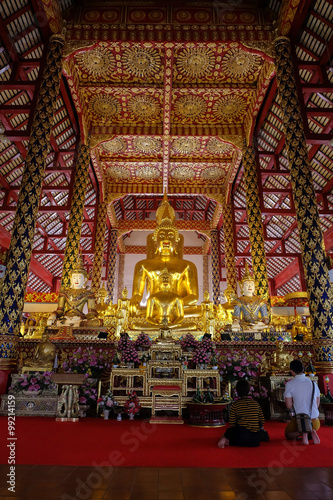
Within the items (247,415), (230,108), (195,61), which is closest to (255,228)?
(230,108)

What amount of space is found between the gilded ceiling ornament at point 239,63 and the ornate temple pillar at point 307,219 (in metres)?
1.51

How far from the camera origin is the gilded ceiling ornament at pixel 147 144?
1149cm

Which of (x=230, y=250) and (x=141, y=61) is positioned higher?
(x=141, y=61)

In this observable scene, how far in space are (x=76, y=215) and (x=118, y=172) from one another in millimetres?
4772

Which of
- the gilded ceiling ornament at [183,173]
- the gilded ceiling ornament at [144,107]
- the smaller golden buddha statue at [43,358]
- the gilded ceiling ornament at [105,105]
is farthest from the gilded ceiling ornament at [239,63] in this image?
the smaller golden buddha statue at [43,358]

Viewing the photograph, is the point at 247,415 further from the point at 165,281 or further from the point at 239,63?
the point at 239,63

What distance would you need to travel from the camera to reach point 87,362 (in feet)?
16.8

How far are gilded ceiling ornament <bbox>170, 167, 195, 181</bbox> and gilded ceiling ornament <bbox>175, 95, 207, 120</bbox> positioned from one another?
264cm

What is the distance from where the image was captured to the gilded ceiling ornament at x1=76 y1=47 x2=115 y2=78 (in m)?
8.47

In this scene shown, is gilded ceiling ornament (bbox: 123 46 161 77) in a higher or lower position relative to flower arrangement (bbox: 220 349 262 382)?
higher

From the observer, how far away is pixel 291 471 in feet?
6.53

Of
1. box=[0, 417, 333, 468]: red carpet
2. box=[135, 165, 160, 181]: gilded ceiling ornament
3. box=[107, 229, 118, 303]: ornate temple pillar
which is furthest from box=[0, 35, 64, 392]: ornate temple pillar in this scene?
box=[107, 229, 118, 303]: ornate temple pillar

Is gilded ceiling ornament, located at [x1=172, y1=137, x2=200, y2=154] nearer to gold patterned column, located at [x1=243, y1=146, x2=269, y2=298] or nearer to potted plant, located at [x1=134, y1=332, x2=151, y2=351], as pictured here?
gold patterned column, located at [x1=243, y1=146, x2=269, y2=298]

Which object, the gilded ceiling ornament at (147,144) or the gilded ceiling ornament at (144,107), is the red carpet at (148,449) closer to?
the gilded ceiling ornament at (144,107)
